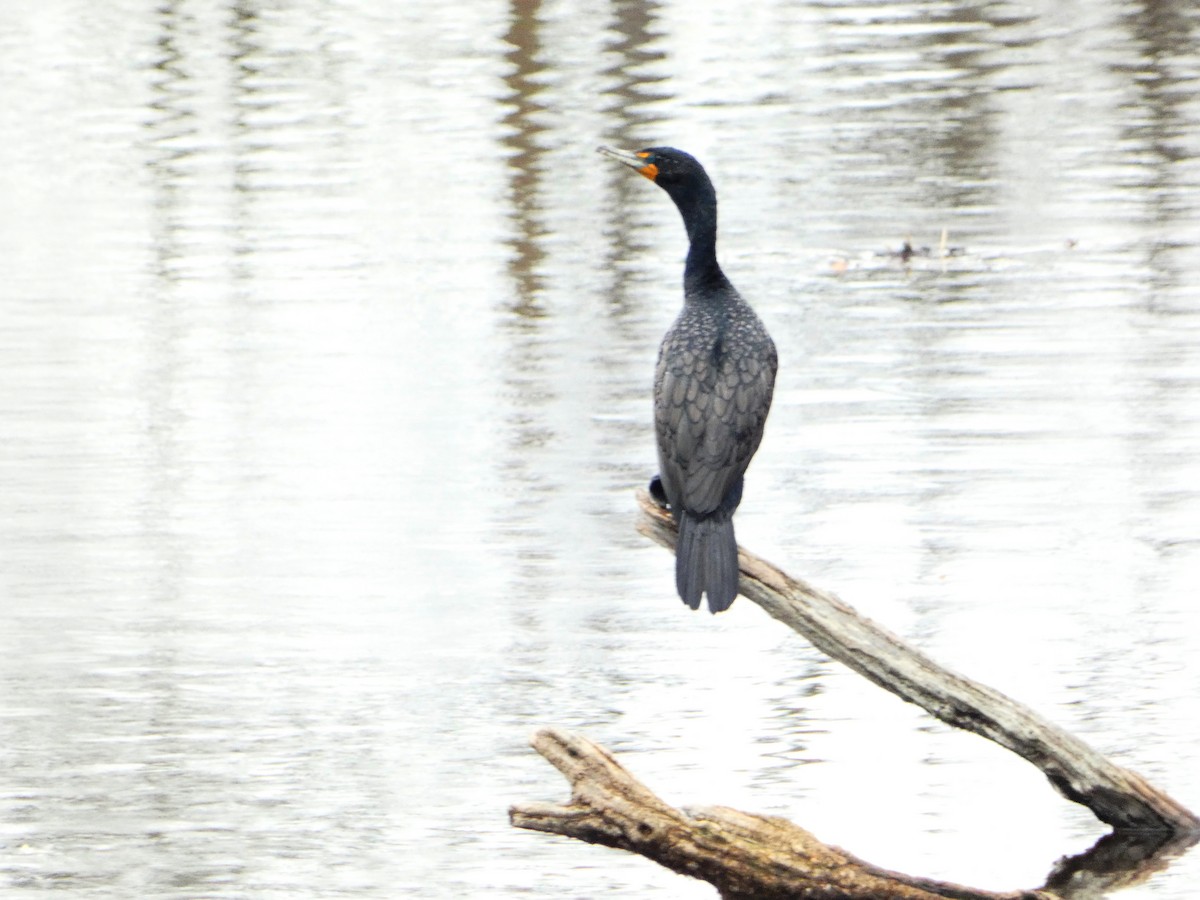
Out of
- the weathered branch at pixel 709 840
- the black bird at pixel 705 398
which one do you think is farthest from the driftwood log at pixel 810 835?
the black bird at pixel 705 398

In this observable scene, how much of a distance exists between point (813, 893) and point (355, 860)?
1436mm

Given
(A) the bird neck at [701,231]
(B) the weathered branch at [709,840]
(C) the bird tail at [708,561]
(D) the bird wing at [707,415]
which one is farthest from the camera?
(A) the bird neck at [701,231]

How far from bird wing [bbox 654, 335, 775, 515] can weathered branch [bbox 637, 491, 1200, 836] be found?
0.18 metres

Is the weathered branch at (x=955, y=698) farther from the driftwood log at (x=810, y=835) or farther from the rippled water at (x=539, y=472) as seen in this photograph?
the rippled water at (x=539, y=472)

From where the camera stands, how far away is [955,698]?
265 inches

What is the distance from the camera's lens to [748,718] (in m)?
8.08

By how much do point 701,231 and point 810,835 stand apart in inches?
77.7

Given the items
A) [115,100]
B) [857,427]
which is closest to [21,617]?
[857,427]

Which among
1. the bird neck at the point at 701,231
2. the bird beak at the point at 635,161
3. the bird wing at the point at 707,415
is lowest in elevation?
the bird wing at the point at 707,415

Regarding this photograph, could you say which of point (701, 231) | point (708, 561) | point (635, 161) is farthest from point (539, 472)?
point (708, 561)

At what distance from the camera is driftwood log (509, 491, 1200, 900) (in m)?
6.10

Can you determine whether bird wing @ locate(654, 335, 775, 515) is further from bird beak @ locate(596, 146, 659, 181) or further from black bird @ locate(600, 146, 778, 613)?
bird beak @ locate(596, 146, 659, 181)

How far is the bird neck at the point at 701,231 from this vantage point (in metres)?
7.50

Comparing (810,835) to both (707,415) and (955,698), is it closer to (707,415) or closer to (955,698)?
(955,698)
